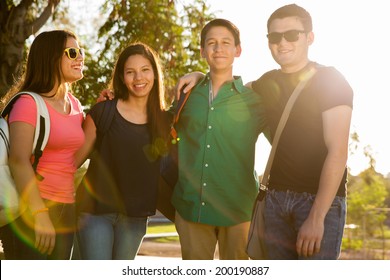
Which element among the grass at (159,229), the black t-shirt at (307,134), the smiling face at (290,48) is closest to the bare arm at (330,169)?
the black t-shirt at (307,134)

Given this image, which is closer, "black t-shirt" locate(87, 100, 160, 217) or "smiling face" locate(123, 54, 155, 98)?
"black t-shirt" locate(87, 100, 160, 217)

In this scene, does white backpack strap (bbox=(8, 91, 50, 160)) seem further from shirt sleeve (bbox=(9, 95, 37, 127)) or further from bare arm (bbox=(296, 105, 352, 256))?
bare arm (bbox=(296, 105, 352, 256))

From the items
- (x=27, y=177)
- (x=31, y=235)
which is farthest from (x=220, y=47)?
(x=31, y=235)

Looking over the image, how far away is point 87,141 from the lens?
4.22 meters

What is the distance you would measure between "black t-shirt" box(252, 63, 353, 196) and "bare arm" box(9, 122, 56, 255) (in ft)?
4.75

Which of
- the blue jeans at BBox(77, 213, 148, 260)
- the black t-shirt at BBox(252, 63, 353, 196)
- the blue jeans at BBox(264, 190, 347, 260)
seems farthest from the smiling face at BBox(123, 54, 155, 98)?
the blue jeans at BBox(264, 190, 347, 260)

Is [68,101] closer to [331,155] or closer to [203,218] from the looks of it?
[203,218]

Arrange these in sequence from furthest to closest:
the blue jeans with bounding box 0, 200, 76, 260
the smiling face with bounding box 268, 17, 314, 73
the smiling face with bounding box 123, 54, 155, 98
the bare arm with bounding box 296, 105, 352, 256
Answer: the smiling face with bounding box 123, 54, 155, 98 < the smiling face with bounding box 268, 17, 314, 73 < the blue jeans with bounding box 0, 200, 76, 260 < the bare arm with bounding box 296, 105, 352, 256

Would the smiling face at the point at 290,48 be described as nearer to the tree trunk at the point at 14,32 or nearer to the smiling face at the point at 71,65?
the smiling face at the point at 71,65

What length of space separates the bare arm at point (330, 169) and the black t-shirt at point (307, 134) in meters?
0.07

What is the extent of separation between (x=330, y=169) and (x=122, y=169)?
143 cm

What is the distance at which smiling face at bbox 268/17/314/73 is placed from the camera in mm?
3992

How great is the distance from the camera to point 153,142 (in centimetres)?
432

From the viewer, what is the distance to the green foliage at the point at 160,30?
1212 cm
